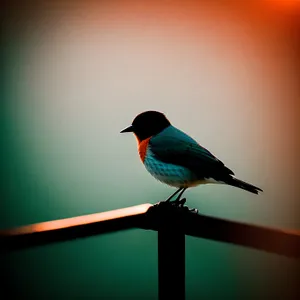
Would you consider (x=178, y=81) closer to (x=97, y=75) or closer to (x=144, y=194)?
(x=97, y=75)

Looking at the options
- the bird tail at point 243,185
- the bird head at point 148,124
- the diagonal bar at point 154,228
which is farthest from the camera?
the bird head at point 148,124

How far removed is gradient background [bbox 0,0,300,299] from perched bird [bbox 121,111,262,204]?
10 cm

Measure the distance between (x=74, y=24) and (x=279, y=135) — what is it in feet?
2.20

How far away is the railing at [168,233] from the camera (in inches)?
23.6

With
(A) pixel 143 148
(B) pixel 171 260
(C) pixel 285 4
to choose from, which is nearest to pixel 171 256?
(B) pixel 171 260

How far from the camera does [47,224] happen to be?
0.66 meters

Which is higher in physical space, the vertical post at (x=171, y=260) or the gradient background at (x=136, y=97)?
the gradient background at (x=136, y=97)

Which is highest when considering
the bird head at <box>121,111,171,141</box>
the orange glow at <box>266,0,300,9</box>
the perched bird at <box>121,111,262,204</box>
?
the orange glow at <box>266,0,300,9</box>

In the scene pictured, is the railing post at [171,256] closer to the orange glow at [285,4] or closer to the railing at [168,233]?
the railing at [168,233]

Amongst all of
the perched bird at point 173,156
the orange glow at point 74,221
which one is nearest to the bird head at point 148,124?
the perched bird at point 173,156

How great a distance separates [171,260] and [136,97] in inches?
23.5

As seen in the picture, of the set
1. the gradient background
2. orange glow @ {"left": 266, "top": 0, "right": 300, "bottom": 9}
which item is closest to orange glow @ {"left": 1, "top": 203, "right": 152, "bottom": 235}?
the gradient background

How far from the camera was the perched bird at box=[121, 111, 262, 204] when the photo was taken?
3.27 ft

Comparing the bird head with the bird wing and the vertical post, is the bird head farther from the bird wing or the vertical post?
the vertical post
